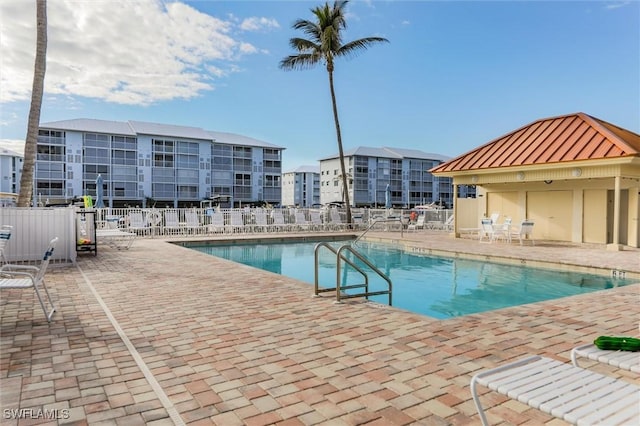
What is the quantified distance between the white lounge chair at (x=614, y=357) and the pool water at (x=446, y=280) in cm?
409

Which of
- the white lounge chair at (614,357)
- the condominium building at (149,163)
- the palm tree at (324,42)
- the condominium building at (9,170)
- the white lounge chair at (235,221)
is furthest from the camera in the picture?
the condominium building at (9,170)

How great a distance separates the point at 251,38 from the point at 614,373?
1555cm

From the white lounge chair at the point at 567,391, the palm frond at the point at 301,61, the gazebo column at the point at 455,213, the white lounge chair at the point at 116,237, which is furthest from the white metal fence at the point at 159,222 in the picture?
the white lounge chair at the point at 567,391

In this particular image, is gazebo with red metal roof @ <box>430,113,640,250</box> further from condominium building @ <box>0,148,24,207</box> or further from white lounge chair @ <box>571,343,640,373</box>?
condominium building @ <box>0,148,24,207</box>

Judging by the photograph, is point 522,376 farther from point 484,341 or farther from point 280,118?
point 280,118

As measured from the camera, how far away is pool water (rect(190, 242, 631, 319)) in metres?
7.17

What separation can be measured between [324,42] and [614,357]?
18.8 m

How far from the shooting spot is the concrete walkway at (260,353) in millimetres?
2492

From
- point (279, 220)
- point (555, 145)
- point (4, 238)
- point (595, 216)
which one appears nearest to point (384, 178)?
point (279, 220)

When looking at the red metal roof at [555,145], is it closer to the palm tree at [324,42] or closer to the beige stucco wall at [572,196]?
the beige stucco wall at [572,196]

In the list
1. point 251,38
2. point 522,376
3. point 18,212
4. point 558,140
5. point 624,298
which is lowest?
point 624,298

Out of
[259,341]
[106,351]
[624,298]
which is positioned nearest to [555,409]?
[259,341]

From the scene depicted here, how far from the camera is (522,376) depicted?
6.39ft

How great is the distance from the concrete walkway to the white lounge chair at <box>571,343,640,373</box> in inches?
18.3
